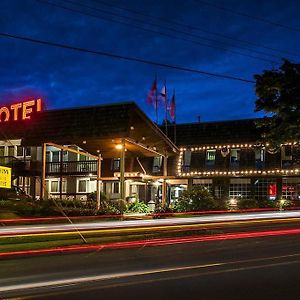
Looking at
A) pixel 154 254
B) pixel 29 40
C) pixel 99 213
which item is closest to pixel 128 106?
pixel 99 213

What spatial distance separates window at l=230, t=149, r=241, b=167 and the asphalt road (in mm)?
24855

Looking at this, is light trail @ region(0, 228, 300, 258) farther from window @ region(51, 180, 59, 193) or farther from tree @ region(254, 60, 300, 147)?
window @ region(51, 180, 59, 193)

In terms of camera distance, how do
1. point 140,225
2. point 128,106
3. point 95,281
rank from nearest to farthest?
point 95,281 < point 140,225 < point 128,106

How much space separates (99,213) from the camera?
81.3ft

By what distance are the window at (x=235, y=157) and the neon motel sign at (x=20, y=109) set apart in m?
16.6

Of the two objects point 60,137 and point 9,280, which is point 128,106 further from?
point 9,280

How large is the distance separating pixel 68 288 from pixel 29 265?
11.5 feet

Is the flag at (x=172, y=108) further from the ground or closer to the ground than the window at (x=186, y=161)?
further from the ground

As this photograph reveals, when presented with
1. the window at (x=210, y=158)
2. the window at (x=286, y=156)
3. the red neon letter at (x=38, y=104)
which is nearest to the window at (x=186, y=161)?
the window at (x=210, y=158)

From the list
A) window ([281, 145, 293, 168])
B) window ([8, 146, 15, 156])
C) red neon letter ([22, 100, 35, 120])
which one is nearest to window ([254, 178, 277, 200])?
window ([281, 145, 293, 168])

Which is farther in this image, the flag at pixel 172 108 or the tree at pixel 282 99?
the flag at pixel 172 108

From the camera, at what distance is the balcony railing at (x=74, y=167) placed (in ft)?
125

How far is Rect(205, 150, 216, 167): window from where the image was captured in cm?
4088

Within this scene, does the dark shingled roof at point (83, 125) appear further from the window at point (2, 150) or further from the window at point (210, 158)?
the window at point (2, 150)
